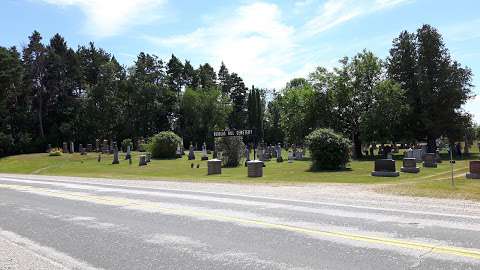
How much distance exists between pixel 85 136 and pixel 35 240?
71116 millimetres

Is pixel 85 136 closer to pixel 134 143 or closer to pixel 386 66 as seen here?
pixel 134 143

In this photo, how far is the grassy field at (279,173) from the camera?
1712cm

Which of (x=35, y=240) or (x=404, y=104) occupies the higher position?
(x=404, y=104)

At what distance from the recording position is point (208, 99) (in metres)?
89.4

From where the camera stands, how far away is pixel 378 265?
6.12 metres

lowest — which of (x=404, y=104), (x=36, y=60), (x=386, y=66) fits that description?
(x=404, y=104)

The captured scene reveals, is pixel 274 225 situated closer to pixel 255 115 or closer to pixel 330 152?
pixel 330 152

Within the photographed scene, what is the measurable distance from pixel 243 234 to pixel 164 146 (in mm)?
39509

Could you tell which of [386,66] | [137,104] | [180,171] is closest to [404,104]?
[386,66]

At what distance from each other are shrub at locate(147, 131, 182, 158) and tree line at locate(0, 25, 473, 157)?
13311 millimetres

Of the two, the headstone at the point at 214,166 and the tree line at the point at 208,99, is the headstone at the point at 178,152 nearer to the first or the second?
the tree line at the point at 208,99

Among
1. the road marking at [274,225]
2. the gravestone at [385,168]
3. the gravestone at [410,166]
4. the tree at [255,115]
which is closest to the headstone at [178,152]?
the gravestone at [410,166]

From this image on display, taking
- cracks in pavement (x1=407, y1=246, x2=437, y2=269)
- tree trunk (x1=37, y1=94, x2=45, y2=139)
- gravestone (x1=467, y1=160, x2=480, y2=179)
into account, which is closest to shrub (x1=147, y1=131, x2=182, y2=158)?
gravestone (x1=467, y1=160, x2=480, y2=179)

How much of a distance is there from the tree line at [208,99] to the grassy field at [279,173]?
12.5 m
